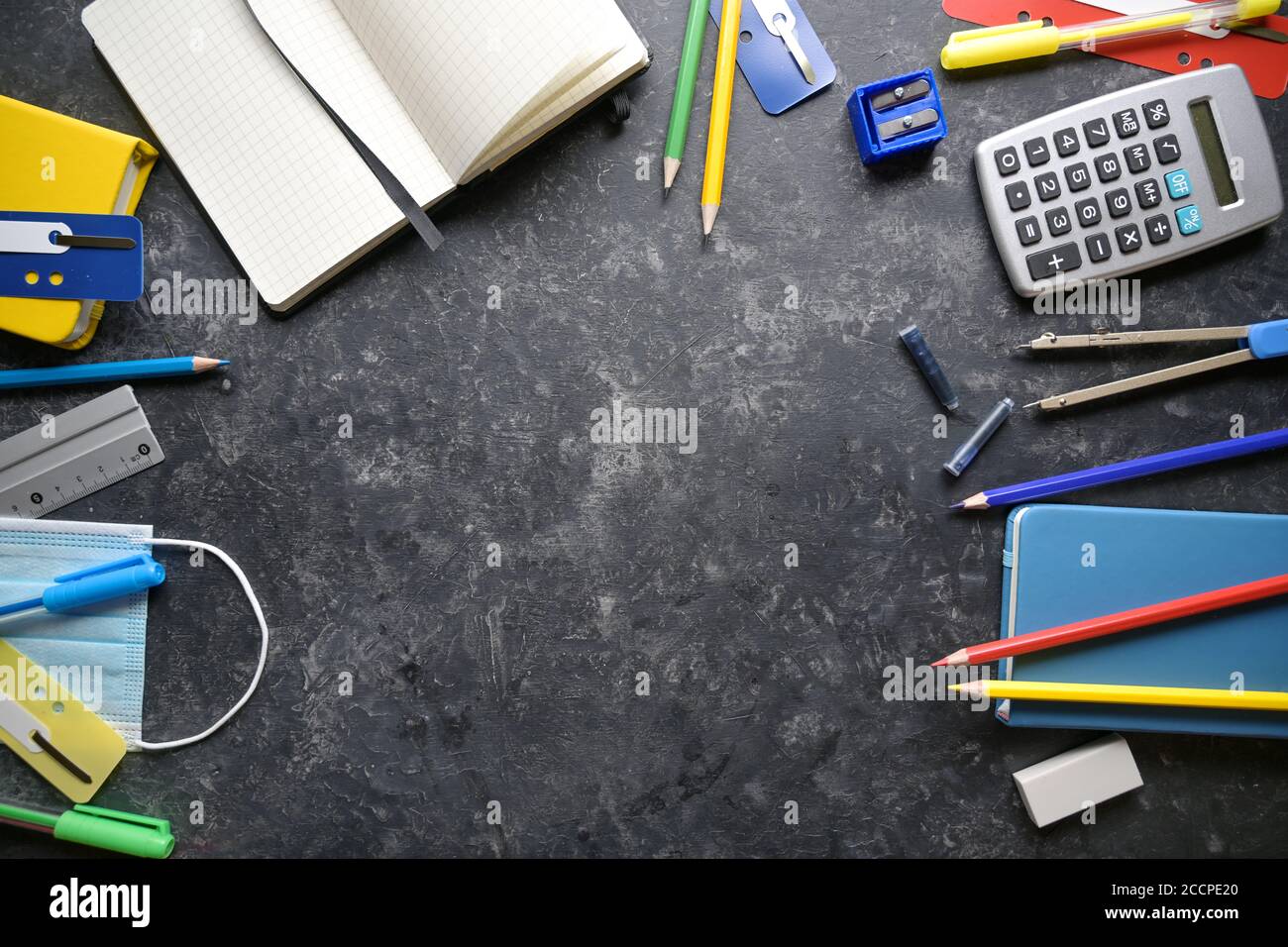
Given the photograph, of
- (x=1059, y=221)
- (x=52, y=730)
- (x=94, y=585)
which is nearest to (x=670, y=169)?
(x=1059, y=221)

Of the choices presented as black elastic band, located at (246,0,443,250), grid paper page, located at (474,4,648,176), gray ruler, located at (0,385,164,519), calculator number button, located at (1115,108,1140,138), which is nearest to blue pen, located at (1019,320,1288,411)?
calculator number button, located at (1115,108,1140,138)

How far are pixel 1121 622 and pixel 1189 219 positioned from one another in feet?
1.37

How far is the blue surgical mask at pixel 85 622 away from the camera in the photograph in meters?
0.83

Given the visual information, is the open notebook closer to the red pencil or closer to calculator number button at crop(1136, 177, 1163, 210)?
calculator number button at crop(1136, 177, 1163, 210)

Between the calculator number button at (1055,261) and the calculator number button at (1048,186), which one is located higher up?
the calculator number button at (1048,186)

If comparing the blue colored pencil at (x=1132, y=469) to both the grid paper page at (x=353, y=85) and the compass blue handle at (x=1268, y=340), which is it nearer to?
the compass blue handle at (x=1268, y=340)

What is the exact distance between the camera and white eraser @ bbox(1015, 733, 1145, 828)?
832 mm

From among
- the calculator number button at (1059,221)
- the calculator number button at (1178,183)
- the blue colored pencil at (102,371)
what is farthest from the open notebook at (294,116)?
the calculator number button at (1178,183)

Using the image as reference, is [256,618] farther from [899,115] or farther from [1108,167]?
[1108,167]

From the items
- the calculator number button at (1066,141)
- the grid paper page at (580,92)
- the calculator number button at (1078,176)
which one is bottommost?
the calculator number button at (1078,176)

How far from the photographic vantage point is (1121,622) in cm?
82

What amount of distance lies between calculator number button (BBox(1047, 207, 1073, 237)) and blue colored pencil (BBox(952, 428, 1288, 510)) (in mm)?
248
